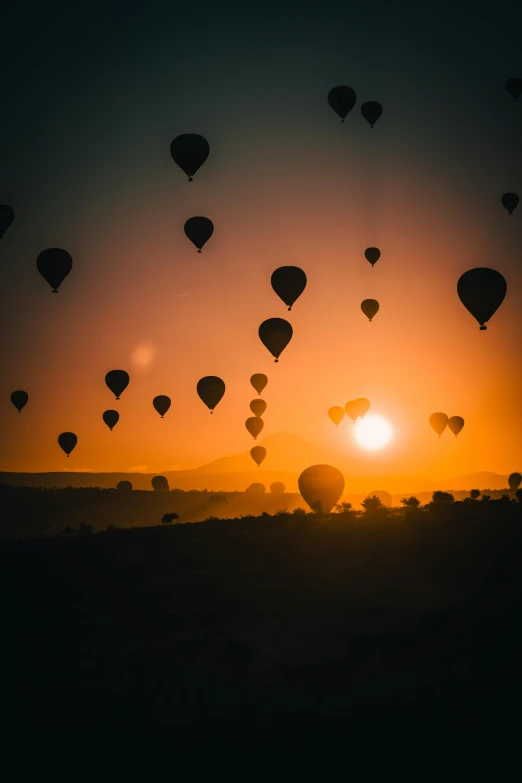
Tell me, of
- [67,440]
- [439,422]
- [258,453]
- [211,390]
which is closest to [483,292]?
[211,390]

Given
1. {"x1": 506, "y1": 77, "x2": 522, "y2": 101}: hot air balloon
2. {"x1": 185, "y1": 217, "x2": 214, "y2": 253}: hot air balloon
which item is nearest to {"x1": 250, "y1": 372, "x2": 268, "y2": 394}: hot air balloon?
{"x1": 185, "y1": 217, "x2": 214, "y2": 253}: hot air balloon

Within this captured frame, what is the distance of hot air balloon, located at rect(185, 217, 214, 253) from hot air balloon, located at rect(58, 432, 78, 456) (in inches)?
2039

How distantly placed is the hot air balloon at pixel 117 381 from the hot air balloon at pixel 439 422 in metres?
37.9

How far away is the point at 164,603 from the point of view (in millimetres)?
19750

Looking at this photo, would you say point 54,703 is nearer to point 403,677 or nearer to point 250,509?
point 403,677

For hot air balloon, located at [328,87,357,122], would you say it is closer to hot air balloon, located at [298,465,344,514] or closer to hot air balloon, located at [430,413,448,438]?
hot air balloon, located at [298,465,344,514]

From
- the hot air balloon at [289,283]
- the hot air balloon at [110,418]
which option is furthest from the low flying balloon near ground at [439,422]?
the hot air balloon at [110,418]

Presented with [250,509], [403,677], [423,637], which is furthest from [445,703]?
[250,509]

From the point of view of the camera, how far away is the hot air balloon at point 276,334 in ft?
156

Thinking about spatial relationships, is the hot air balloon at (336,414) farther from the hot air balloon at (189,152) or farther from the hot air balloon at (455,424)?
the hot air balloon at (189,152)

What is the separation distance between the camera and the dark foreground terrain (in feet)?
44.0

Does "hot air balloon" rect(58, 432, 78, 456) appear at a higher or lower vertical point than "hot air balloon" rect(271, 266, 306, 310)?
higher

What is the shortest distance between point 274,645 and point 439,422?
59.6 meters

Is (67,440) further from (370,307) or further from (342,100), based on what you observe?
(342,100)
